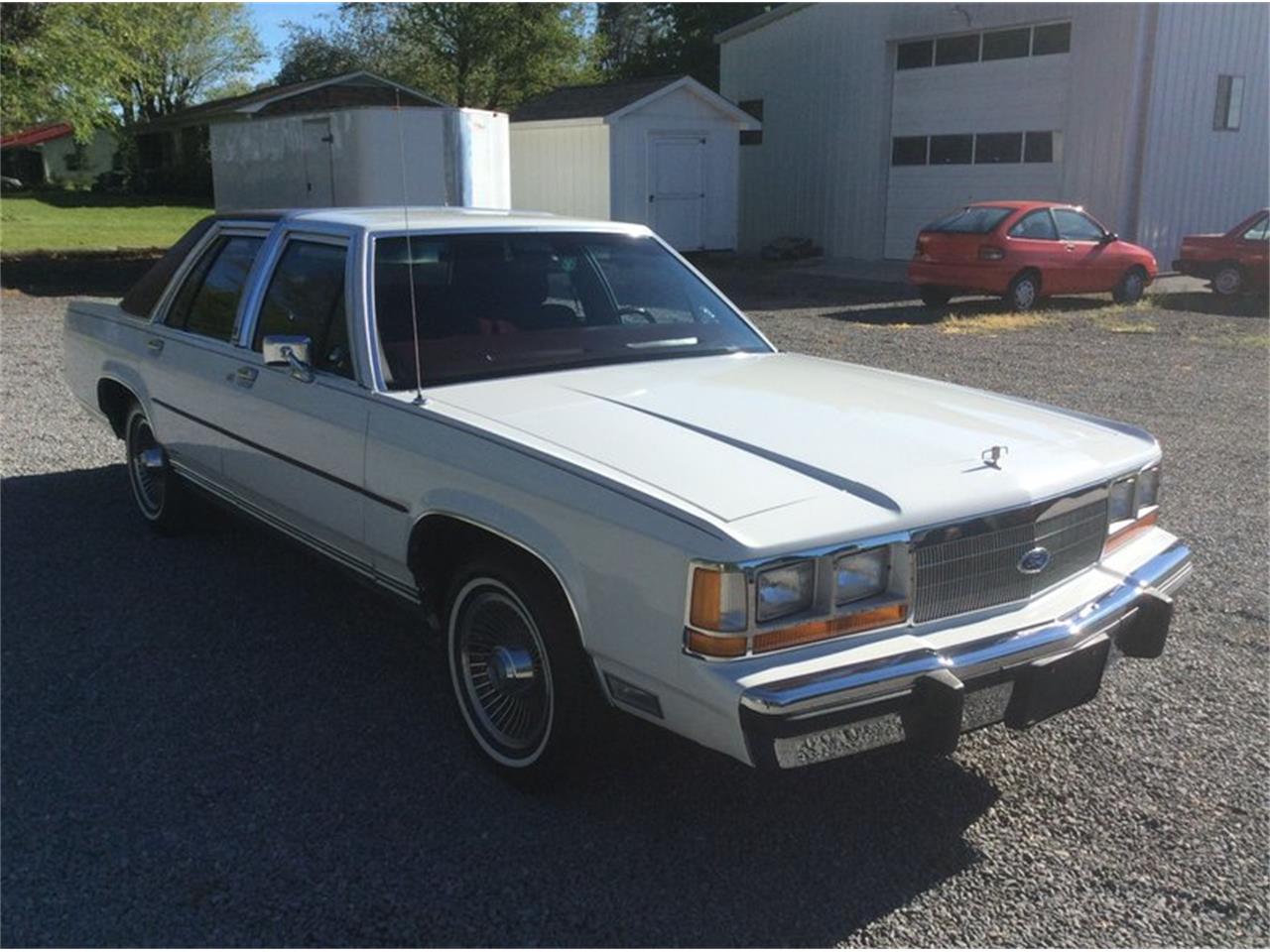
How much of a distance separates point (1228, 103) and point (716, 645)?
22046 millimetres

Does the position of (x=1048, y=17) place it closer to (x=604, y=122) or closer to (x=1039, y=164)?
(x=1039, y=164)

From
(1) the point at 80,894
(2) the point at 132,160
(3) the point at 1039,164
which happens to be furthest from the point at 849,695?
(2) the point at 132,160

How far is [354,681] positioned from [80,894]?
1373 mm

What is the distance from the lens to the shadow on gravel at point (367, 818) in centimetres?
290

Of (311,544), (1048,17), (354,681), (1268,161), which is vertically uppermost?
(1048,17)

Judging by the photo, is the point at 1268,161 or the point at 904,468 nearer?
the point at 904,468

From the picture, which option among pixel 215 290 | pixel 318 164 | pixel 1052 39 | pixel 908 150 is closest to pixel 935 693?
pixel 215 290

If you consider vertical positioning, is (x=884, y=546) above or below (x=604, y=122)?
below

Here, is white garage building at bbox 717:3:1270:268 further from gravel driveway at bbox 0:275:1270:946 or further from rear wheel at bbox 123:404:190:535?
rear wheel at bbox 123:404:190:535

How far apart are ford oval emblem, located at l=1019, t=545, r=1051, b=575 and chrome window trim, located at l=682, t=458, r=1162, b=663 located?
0.26 ft

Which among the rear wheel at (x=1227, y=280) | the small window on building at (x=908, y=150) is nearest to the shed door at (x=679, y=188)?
the small window on building at (x=908, y=150)

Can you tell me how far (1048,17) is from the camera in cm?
2077

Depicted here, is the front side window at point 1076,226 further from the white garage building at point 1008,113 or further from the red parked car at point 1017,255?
the white garage building at point 1008,113

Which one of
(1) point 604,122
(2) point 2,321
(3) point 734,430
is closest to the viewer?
(3) point 734,430
